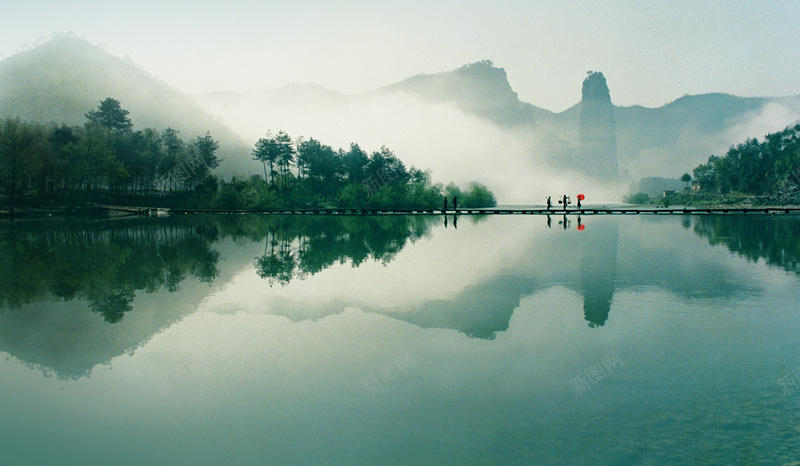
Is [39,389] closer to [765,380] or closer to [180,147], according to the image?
[765,380]

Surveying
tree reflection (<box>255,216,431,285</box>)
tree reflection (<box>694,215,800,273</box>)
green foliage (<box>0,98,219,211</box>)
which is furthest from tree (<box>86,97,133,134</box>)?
tree reflection (<box>694,215,800,273</box>)

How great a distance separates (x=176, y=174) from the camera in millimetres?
94688

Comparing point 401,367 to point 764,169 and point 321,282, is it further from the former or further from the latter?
point 764,169

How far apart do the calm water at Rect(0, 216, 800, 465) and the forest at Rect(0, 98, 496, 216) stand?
6384cm

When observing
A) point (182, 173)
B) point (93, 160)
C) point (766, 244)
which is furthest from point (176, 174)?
point (766, 244)

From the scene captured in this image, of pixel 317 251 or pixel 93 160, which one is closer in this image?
pixel 317 251

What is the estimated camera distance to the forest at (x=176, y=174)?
6925 centimetres

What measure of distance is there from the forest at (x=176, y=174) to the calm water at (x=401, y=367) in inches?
2513

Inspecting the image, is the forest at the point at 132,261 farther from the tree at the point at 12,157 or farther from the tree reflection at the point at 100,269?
the tree at the point at 12,157

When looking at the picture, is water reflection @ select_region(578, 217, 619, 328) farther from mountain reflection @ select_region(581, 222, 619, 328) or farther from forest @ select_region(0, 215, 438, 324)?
forest @ select_region(0, 215, 438, 324)

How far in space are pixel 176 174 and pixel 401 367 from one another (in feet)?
317

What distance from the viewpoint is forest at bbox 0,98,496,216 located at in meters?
69.2

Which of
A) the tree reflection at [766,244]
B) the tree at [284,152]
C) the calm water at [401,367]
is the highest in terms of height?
the tree at [284,152]

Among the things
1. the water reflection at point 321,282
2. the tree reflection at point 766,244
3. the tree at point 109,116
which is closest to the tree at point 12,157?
the tree at point 109,116
